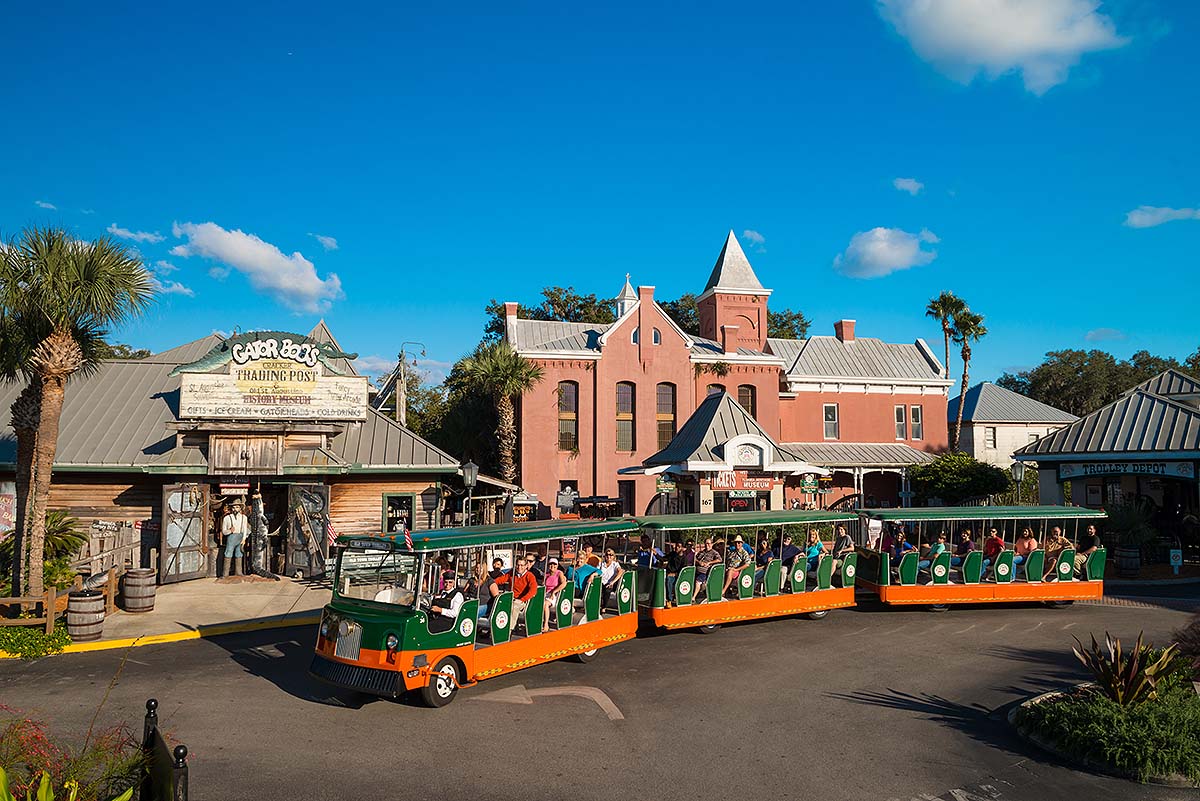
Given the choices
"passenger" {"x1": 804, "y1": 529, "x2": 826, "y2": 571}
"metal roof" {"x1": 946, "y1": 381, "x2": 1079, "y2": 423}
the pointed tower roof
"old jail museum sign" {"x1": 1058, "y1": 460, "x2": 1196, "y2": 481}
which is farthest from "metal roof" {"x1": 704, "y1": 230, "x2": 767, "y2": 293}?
"passenger" {"x1": 804, "y1": 529, "x2": 826, "y2": 571}

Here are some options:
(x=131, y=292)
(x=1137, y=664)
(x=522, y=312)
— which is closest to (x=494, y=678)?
(x=1137, y=664)

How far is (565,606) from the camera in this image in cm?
1306

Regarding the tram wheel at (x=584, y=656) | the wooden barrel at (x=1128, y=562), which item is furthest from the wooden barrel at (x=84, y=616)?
the wooden barrel at (x=1128, y=562)

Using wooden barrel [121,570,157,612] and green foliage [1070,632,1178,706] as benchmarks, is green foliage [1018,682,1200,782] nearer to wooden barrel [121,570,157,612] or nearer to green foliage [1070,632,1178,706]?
green foliage [1070,632,1178,706]

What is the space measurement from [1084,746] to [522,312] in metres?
56.2

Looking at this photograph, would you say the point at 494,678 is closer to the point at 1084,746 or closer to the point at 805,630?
the point at 805,630

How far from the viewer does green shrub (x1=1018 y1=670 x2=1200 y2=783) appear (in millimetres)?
8578

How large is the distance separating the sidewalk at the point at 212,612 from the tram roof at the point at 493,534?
5.24m

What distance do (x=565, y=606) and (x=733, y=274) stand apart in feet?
115

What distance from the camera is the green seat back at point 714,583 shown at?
15.8m

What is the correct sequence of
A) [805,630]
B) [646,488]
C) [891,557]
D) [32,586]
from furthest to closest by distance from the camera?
[646,488]
[891,557]
[805,630]
[32,586]

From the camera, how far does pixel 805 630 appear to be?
52.9 feet

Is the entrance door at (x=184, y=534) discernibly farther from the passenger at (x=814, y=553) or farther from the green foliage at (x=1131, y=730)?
the green foliage at (x=1131, y=730)

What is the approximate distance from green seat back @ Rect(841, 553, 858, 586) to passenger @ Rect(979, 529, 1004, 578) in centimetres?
304
